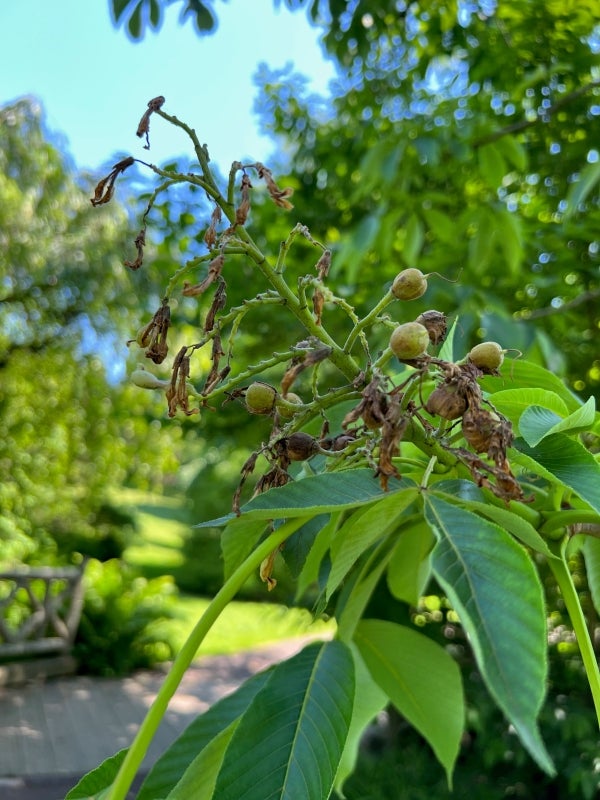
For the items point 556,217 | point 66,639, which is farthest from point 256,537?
point 66,639

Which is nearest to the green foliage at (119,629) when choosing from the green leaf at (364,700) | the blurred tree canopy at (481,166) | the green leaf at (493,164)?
the blurred tree canopy at (481,166)

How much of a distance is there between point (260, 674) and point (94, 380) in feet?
28.1

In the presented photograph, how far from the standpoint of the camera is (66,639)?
649 cm

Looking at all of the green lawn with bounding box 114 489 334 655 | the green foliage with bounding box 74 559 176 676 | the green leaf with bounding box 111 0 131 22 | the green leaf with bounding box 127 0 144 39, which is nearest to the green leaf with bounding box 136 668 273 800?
the green leaf with bounding box 111 0 131 22

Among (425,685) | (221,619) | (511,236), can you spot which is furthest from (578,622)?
(221,619)

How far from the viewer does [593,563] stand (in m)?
0.57

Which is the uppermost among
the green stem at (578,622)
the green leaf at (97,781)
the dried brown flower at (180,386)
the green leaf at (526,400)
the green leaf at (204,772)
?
the dried brown flower at (180,386)

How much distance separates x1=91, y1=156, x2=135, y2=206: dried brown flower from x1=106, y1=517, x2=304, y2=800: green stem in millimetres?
259

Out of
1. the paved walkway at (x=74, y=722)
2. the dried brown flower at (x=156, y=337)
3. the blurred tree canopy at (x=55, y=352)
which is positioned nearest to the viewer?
the dried brown flower at (x=156, y=337)

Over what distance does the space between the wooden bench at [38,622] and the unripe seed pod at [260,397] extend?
6143mm

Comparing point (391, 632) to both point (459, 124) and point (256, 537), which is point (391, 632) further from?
point (459, 124)

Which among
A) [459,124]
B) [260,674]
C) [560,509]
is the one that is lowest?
[260,674]

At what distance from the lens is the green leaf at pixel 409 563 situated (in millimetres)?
615

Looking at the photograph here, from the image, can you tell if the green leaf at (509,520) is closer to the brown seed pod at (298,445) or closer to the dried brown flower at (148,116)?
the brown seed pod at (298,445)
